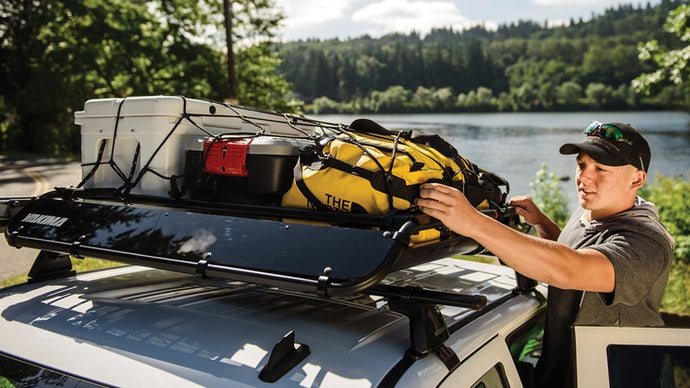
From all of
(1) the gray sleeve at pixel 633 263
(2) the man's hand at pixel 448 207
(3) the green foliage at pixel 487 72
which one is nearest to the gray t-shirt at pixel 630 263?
(1) the gray sleeve at pixel 633 263

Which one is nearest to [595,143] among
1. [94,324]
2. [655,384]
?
[655,384]

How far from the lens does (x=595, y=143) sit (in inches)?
94.5

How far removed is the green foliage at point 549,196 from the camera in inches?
507

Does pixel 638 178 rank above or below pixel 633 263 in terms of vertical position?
above

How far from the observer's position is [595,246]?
2160 mm

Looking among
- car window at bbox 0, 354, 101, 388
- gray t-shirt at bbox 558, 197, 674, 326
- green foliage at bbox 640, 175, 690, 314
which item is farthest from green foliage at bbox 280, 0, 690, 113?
car window at bbox 0, 354, 101, 388

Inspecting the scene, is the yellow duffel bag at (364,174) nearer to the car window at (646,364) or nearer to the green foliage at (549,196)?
the car window at (646,364)

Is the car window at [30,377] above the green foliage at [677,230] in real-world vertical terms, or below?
above

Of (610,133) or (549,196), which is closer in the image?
(610,133)

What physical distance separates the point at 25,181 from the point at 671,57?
14.9 metres

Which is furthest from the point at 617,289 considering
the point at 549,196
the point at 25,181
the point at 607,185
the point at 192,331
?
the point at 25,181

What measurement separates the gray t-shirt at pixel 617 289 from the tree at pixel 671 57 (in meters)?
9.30

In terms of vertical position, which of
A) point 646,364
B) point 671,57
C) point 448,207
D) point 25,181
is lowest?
point 25,181

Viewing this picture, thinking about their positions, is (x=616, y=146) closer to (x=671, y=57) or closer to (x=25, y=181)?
(x=671, y=57)
